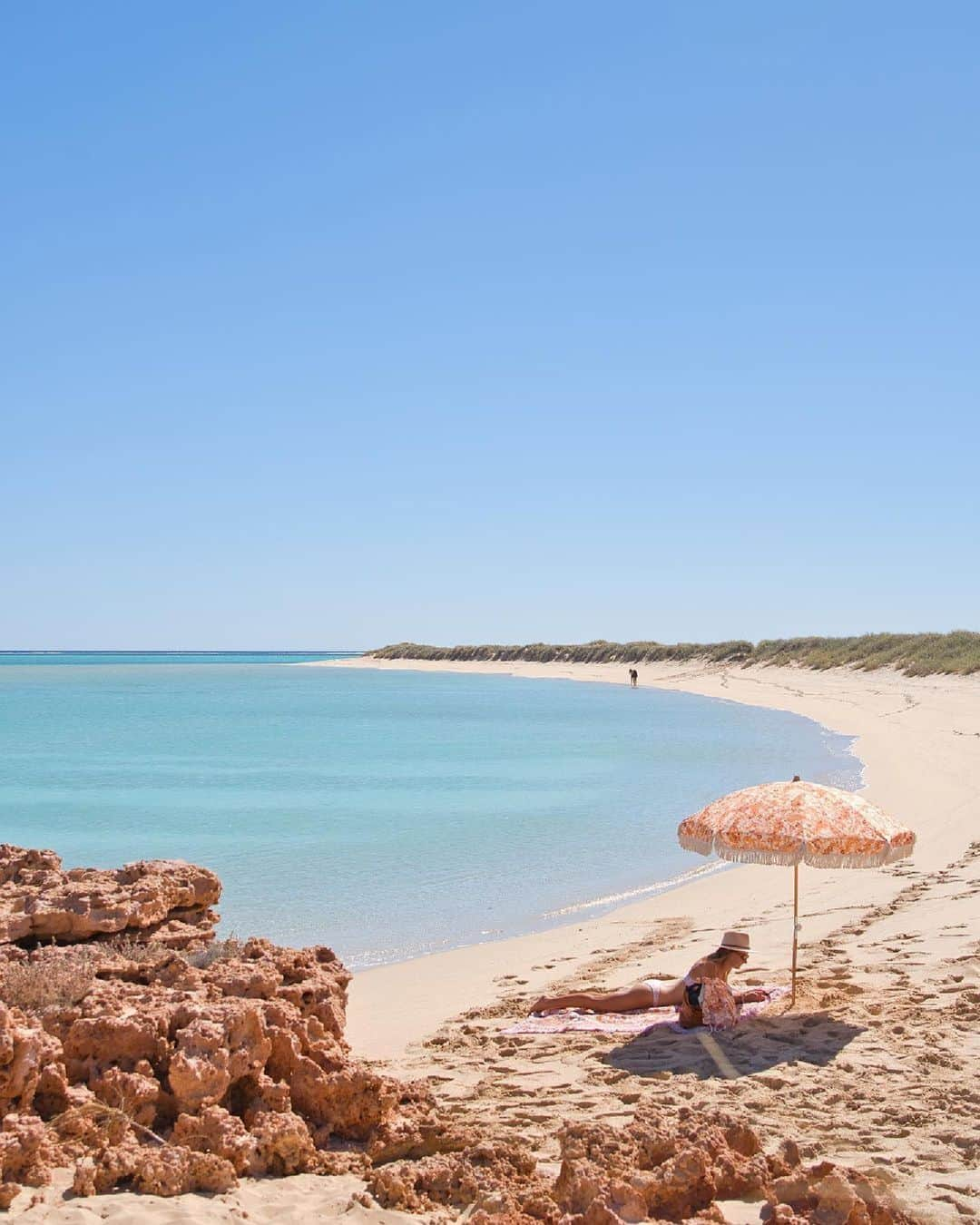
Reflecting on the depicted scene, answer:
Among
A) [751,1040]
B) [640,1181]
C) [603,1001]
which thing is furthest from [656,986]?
[640,1181]

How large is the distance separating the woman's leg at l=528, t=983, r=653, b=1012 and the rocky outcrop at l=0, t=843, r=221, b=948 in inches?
90.1

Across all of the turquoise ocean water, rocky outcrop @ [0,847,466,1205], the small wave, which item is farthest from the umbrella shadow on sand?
the small wave

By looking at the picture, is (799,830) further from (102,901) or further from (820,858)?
(102,901)

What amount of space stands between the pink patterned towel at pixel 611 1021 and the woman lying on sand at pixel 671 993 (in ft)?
0.13

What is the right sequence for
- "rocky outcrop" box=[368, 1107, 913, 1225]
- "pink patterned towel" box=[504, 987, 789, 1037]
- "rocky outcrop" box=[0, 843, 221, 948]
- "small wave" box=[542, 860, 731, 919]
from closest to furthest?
"rocky outcrop" box=[368, 1107, 913, 1225] < "rocky outcrop" box=[0, 843, 221, 948] < "pink patterned towel" box=[504, 987, 789, 1037] < "small wave" box=[542, 860, 731, 919]

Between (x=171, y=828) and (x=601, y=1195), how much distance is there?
528 inches

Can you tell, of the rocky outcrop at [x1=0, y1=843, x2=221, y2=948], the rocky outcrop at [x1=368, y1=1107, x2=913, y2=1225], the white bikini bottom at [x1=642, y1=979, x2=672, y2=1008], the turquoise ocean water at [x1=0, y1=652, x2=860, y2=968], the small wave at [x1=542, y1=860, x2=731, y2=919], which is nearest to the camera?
the rocky outcrop at [x1=368, y1=1107, x2=913, y2=1225]

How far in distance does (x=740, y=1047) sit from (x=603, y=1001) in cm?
109

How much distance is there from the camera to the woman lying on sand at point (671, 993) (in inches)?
279

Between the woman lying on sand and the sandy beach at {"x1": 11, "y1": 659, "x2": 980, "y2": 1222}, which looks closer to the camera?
the sandy beach at {"x1": 11, "y1": 659, "x2": 980, "y2": 1222}

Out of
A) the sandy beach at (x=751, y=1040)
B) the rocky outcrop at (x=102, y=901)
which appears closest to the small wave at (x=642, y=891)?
the sandy beach at (x=751, y=1040)

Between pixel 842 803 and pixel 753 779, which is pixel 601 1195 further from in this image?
pixel 753 779

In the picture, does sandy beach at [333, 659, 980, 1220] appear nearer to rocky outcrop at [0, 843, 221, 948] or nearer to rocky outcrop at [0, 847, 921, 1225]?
rocky outcrop at [0, 847, 921, 1225]

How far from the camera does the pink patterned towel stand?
6.90 m
